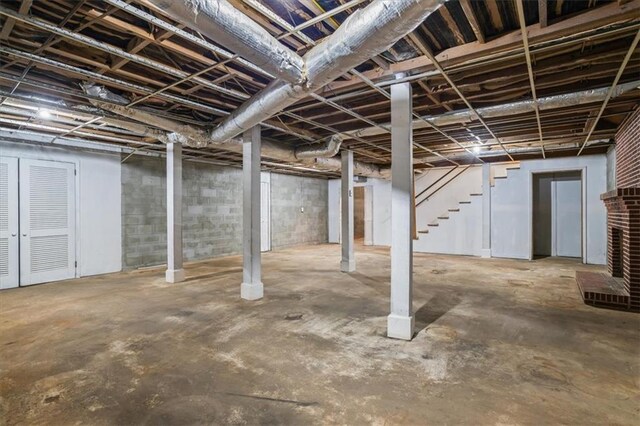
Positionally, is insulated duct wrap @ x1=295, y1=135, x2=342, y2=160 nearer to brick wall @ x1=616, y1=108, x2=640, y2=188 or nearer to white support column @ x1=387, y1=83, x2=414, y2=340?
white support column @ x1=387, y1=83, x2=414, y2=340

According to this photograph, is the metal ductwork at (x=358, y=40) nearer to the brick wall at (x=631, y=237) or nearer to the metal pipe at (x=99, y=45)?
the metal pipe at (x=99, y=45)

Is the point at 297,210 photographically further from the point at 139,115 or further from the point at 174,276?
the point at 139,115

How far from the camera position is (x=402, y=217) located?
3043mm

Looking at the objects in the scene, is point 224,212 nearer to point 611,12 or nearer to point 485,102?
point 485,102

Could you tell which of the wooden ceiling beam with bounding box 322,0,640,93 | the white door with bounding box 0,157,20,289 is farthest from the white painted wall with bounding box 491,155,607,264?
the white door with bounding box 0,157,20,289

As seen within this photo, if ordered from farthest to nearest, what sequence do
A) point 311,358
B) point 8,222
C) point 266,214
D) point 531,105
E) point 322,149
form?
point 266,214 → point 322,149 → point 8,222 → point 531,105 → point 311,358

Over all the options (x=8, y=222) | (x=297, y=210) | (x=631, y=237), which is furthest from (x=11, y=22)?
(x=297, y=210)

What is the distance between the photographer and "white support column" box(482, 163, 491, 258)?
8.15 metres

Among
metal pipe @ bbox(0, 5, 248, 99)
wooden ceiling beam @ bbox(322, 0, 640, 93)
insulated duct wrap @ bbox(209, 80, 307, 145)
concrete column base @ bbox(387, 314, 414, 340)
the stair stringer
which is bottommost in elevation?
concrete column base @ bbox(387, 314, 414, 340)

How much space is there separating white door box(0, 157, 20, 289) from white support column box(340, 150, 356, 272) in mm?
5353

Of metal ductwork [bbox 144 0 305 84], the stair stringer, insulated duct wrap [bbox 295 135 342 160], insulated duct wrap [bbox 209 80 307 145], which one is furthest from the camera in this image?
the stair stringer

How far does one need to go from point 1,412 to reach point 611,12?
4.60 meters

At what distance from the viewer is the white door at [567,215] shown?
311 inches

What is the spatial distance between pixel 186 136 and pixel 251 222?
4.74 ft
